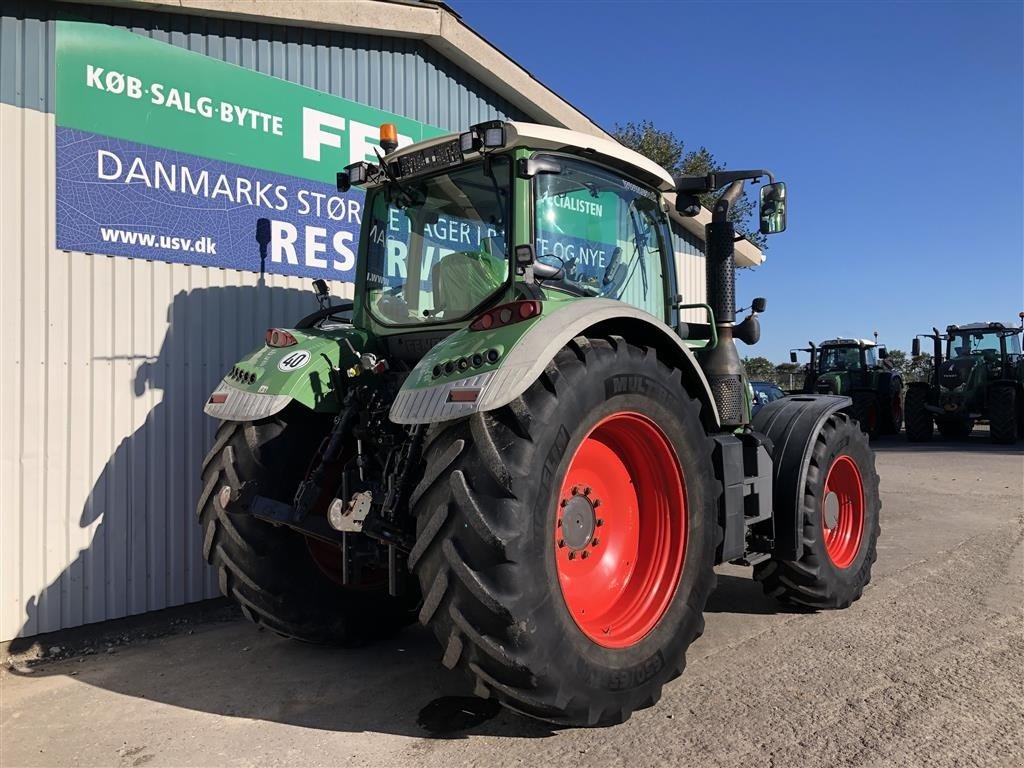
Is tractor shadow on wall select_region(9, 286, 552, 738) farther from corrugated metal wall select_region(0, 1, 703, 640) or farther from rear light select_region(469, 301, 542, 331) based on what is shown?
rear light select_region(469, 301, 542, 331)

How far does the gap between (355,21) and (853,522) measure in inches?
203

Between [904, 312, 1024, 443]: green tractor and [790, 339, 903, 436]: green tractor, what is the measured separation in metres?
1.30

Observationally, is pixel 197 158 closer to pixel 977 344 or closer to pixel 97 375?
pixel 97 375

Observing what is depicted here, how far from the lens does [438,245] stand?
4121mm

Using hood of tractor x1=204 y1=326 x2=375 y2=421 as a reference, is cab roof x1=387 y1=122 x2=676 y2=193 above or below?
above

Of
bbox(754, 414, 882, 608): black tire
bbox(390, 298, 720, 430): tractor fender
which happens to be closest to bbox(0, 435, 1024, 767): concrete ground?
bbox(754, 414, 882, 608): black tire

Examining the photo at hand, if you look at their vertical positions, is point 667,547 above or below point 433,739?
above

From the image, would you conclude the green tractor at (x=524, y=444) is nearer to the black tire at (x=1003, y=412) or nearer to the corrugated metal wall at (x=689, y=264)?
the corrugated metal wall at (x=689, y=264)

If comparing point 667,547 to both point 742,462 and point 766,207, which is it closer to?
point 742,462

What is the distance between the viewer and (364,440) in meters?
3.60

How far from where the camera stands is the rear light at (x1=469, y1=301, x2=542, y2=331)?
3.05 metres

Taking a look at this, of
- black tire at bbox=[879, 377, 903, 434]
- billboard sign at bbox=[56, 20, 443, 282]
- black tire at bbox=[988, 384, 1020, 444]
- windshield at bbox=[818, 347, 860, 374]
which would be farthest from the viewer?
windshield at bbox=[818, 347, 860, 374]

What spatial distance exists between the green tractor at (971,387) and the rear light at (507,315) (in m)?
16.8

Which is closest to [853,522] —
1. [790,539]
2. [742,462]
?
[790,539]
